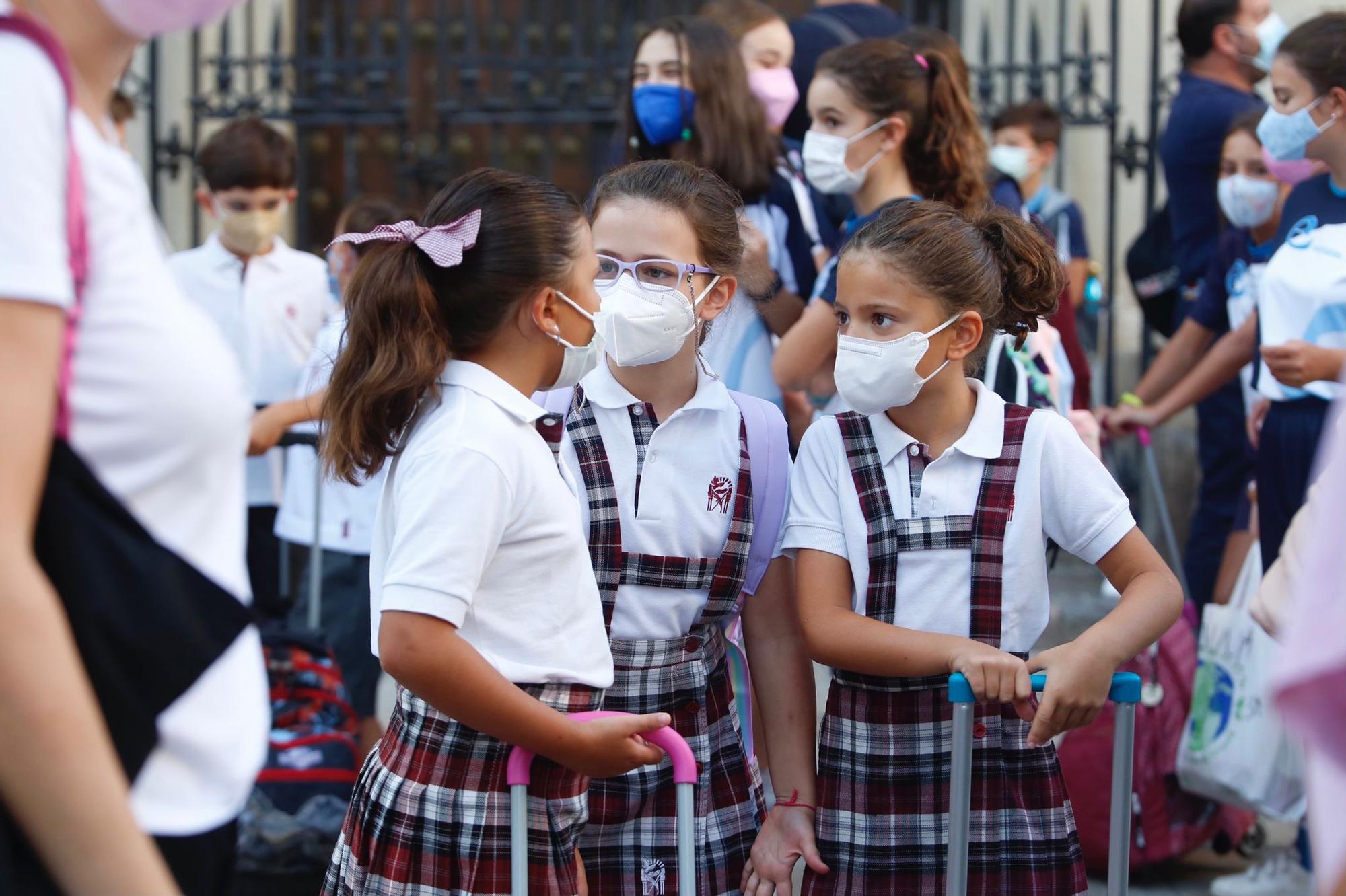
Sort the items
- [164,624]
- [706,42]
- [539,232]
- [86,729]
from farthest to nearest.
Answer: [706,42] → [539,232] → [164,624] → [86,729]

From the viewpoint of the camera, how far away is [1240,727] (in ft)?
12.6

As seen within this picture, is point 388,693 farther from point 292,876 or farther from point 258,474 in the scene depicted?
point 292,876

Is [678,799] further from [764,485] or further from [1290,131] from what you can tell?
[1290,131]

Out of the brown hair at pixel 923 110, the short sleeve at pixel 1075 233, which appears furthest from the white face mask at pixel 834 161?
the short sleeve at pixel 1075 233

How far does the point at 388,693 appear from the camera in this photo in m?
5.67

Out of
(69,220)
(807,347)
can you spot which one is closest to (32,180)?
(69,220)

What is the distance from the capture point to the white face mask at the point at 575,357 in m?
2.33

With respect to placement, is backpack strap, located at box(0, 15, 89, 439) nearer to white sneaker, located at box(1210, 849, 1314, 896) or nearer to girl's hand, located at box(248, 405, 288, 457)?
girl's hand, located at box(248, 405, 288, 457)

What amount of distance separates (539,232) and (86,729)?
1.28 metres

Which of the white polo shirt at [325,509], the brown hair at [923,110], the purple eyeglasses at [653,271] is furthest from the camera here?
the white polo shirt at [325,509]

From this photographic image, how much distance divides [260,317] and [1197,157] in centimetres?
318

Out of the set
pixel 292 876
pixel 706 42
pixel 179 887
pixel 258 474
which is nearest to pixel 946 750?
pixel 179 887

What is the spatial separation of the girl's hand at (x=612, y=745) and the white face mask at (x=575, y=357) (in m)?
0.57

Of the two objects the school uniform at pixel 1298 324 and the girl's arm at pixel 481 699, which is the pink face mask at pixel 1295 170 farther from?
the girl's arm at pixel 481 699
